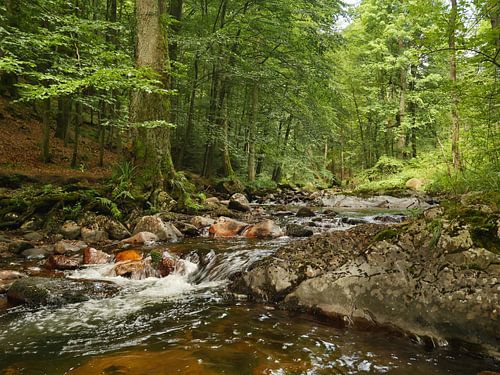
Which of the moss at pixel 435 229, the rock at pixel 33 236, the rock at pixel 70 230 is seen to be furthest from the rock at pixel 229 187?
the moss at pixel 435 229

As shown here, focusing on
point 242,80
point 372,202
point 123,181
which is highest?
point 242,80

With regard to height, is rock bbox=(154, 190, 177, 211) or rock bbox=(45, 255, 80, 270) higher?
rock bbox=(154, 190, 177, 211)

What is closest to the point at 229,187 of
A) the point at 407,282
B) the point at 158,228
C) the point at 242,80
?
the point at 242,80

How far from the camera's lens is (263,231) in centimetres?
751

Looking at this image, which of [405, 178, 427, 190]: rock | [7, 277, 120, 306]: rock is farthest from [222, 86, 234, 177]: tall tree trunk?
[7, 277, 120, 306]: rock

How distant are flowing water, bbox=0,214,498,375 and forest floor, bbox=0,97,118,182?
853 centimetres

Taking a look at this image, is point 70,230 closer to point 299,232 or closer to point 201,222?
point 201,222

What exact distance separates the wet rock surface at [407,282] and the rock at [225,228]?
3.58 meters

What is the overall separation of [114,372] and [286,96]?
14.8 metres

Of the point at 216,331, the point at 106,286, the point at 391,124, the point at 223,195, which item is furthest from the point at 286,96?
the point at 216,331

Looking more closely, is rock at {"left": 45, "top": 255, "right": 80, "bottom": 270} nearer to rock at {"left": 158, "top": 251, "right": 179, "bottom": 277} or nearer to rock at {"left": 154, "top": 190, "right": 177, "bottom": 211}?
rock at {"left": 158, "top": 251, "right": 179, "bottom": 277}

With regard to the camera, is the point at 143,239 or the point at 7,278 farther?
the point at 143,239

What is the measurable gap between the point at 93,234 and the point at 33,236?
1123mm

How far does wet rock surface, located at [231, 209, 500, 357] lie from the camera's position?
9.17 feet
